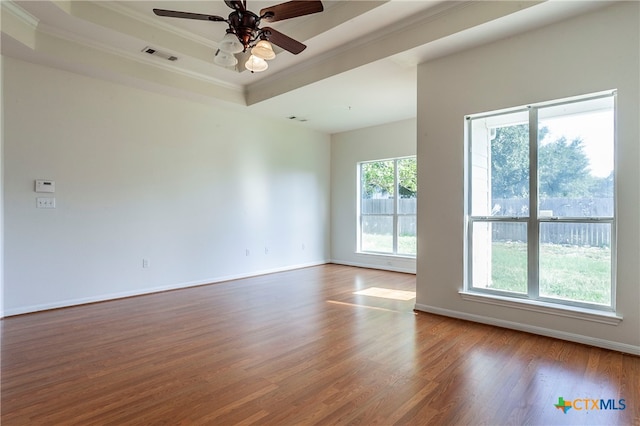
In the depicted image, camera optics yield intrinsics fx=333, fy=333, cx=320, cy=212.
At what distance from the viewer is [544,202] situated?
335 centimetres

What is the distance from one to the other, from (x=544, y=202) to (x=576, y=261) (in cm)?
A: 62

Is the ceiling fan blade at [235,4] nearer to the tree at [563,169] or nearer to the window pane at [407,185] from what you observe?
the tree at [563,169]

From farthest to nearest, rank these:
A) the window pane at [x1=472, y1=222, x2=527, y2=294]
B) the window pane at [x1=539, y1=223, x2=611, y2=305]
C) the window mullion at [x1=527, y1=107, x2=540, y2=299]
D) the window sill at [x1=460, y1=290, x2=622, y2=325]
Answer: the window pane at [x1=472, y1=222, x2=527, y2=294], the window mullion at [x1=527, y1=107, x2=540, y2=299], the window pane at [x1=539, y1=223, x2=611, y2=305], the window sill at [x1=460, y1=290, x2=622, y2=325]

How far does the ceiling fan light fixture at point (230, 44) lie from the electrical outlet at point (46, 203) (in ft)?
9.72

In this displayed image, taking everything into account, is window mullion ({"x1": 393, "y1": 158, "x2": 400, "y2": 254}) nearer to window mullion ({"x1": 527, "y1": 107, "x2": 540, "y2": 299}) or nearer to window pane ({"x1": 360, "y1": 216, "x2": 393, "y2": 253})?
A: window pane ({"x1": 360, "y1": 216, "x2": 393, "y2": 253})

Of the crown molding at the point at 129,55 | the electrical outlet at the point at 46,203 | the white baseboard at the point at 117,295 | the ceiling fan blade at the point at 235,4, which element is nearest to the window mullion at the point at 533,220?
the ceiling fan blade at the point at 235,4

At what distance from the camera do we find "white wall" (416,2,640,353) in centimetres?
281

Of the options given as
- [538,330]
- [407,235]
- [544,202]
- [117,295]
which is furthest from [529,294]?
[117,295]

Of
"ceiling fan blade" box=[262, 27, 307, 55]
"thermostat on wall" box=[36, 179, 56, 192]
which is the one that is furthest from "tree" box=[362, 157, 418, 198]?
"thermostat on wall" box=[36, 179, 56, 192]

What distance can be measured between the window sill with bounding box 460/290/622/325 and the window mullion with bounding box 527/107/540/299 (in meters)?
0.14

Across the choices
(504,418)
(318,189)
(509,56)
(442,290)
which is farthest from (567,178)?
(318,189)

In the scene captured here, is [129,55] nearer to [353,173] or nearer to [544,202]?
[353,173]

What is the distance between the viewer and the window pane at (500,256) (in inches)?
137

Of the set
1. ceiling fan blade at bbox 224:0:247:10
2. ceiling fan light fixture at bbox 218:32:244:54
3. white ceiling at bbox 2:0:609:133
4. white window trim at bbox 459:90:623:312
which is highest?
white ceiling at bbox 2:0:609:133
